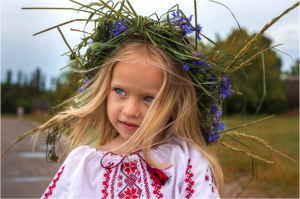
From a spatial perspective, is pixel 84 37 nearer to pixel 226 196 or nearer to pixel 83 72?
pixel 83 72

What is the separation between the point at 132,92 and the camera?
1634mm

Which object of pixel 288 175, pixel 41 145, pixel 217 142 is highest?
pixel 217 142

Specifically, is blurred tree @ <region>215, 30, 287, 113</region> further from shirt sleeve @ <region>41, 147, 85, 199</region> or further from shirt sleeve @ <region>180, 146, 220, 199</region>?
shirt sleeve @ <region>41, 147, 85, 199</region>

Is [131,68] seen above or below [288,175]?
above

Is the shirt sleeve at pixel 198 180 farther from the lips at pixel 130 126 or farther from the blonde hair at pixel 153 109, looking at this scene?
the lips at pixel 130 126

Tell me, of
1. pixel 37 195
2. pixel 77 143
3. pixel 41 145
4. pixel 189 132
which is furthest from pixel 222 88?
pixel 41 145

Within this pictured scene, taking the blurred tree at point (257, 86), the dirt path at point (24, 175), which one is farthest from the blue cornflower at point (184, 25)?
the blurred tree at point (257, 86)

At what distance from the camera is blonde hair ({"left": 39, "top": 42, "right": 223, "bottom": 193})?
166 cm

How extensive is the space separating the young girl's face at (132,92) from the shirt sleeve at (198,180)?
1.30ft

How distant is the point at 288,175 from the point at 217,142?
2532 mm

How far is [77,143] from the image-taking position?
2.00 m

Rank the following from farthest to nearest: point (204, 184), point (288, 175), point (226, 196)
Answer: point (288, 175) → point (226, 196) → point (204, 184)

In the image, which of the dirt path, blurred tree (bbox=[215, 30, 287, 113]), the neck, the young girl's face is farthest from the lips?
blurred tree (bbox=[215, 30, 287, 113])

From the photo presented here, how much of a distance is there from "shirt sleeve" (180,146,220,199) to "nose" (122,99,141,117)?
0.42 m
